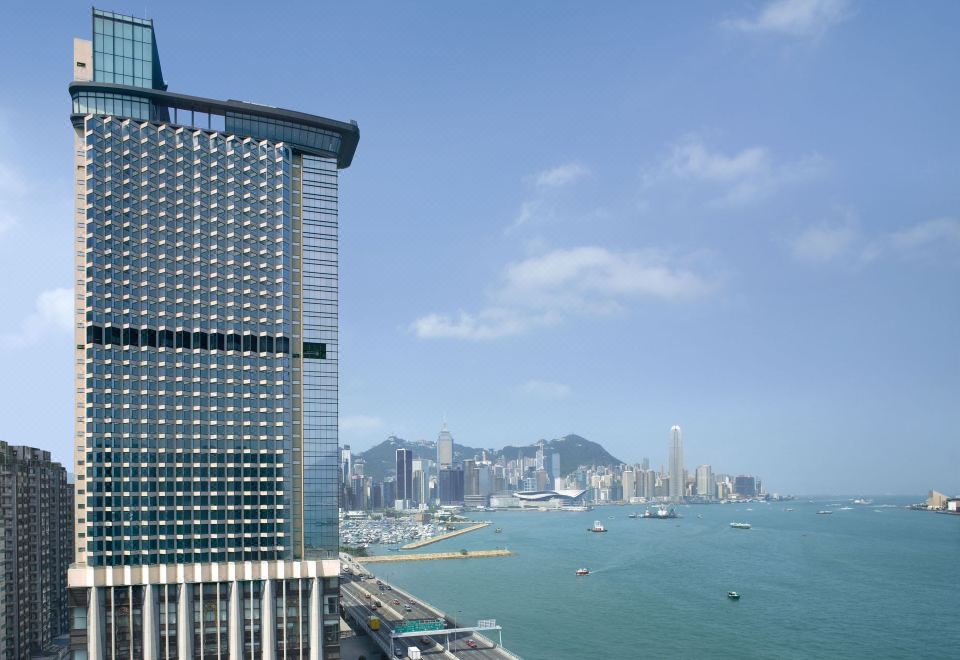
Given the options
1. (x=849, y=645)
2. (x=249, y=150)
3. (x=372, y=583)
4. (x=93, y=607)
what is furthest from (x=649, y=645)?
(x=249, y=150)

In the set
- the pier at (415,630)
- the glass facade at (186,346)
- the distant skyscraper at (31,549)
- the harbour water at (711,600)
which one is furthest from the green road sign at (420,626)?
the distant skyscraper at (31,549)

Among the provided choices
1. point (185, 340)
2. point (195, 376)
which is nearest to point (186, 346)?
point (185, 340)

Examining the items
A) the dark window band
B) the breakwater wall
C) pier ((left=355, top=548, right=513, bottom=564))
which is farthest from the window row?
the breakwater wall

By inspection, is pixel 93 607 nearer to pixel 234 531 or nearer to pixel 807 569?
pixel 234 531

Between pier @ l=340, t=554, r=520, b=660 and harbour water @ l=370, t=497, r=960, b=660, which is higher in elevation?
pier @ l=340, t=554, r=520, b=660

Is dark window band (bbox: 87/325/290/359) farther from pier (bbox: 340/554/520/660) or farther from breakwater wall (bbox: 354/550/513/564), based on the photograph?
breakwater wall (bbox: 354/550/513/564)

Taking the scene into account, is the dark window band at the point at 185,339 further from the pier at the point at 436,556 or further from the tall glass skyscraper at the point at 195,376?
the pier at the point at 436,556
